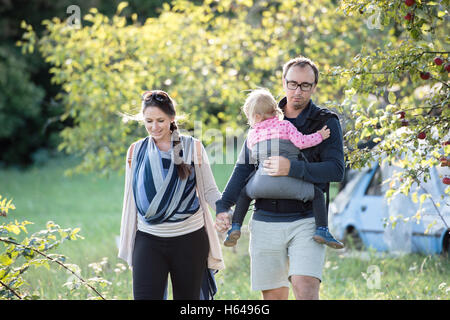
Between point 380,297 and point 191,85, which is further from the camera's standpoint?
point 191,85

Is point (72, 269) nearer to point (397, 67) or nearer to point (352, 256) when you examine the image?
point (397, 67)

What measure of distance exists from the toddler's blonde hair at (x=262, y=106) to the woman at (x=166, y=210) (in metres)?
0.48

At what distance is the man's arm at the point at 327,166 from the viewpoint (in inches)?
140

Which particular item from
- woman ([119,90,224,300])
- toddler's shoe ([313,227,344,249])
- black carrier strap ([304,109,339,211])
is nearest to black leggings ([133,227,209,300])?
woman ([119,90,224,300])

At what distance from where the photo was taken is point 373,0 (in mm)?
4086

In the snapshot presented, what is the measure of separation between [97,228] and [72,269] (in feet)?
25.5

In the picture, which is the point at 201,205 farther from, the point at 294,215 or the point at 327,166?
the point at 327,166

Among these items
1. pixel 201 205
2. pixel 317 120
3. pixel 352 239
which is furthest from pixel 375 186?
pixel 317 120

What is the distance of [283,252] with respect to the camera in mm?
3646

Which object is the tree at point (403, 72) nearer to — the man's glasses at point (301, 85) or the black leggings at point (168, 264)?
the man's glasses at point (301, 85)

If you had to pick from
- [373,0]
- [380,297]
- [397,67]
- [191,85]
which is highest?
[191,85]

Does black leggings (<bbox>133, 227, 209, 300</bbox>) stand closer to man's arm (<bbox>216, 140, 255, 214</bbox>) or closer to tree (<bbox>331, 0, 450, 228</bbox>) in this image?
man's arm (<bbox>216, 140, 255, 214</bbox>)

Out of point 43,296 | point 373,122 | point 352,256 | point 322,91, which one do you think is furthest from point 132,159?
point 322,91

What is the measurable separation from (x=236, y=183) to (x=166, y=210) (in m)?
0.44
